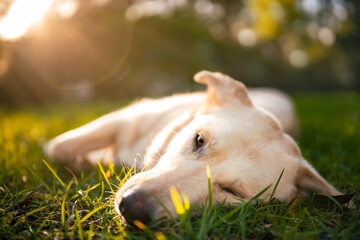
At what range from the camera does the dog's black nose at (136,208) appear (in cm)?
132

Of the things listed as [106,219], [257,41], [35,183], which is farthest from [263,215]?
[257,41]

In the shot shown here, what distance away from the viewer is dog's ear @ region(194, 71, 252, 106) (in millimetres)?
2342

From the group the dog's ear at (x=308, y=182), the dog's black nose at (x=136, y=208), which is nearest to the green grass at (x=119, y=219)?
the dog's black nose at (x=136, y=208)

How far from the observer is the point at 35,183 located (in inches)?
80.7

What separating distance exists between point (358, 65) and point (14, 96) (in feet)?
64.8

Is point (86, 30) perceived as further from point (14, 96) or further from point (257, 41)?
point (257, 41)

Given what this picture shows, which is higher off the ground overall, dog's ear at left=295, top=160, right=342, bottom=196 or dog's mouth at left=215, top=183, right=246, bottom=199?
dog's mouth at left=215, top=183, right=246, bottom=199

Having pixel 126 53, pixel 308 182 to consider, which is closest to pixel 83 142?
pixel 308 182

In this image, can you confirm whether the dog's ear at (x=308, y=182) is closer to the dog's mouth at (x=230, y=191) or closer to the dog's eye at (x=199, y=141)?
the dog's mouth at (x=230, y=191)

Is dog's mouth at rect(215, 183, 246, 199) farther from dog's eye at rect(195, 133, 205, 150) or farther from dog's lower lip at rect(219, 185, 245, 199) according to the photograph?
dog's eye at rect(195, 133, 205, 150)

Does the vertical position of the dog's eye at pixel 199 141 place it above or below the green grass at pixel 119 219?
above

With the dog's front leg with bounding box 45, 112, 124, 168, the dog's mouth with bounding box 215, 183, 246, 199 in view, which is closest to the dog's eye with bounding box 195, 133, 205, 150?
the dog's mouth with bounding box 215, 183, 246, 199

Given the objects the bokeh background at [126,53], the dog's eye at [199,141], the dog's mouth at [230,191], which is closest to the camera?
the dog's mouth at [230,191]

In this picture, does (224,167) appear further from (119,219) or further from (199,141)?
(119,219)
